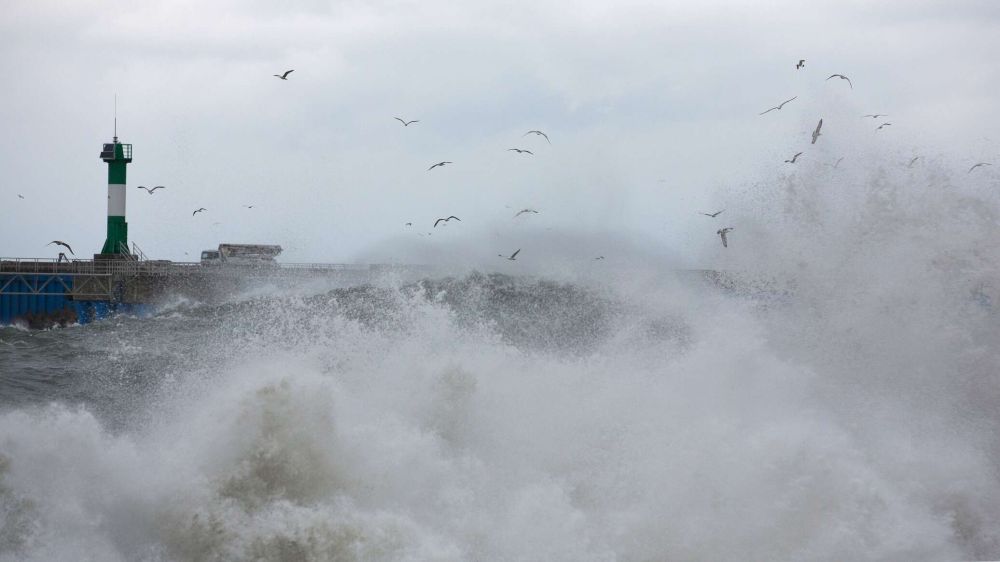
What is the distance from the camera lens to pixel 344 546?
10.3 meters

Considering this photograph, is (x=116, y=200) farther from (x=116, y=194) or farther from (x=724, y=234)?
(x=724, y=234)

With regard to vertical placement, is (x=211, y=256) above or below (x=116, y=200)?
below

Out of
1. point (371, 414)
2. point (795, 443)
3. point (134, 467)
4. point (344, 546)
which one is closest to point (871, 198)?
point (795, 443)

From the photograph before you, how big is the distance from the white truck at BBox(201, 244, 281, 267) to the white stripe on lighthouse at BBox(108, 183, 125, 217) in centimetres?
394

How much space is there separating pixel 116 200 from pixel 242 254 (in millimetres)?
6092

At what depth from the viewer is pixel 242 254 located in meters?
42.4

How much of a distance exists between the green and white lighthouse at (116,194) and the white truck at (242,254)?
3416 mm

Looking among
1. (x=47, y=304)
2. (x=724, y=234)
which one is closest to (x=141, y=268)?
(x=47, y=304)

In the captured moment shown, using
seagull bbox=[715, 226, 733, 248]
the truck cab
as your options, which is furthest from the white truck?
seagull bbox=[715, 226, 733, 248]

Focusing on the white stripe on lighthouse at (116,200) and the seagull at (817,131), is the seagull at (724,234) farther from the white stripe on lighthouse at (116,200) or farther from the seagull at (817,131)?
the white stripe on lighthouse at (116,200)

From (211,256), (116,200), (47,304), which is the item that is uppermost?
(116,200)

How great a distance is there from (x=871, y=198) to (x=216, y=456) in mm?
12222

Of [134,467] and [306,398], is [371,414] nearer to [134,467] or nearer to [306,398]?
[306,398]

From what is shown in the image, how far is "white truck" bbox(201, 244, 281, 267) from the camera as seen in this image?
40594mm
